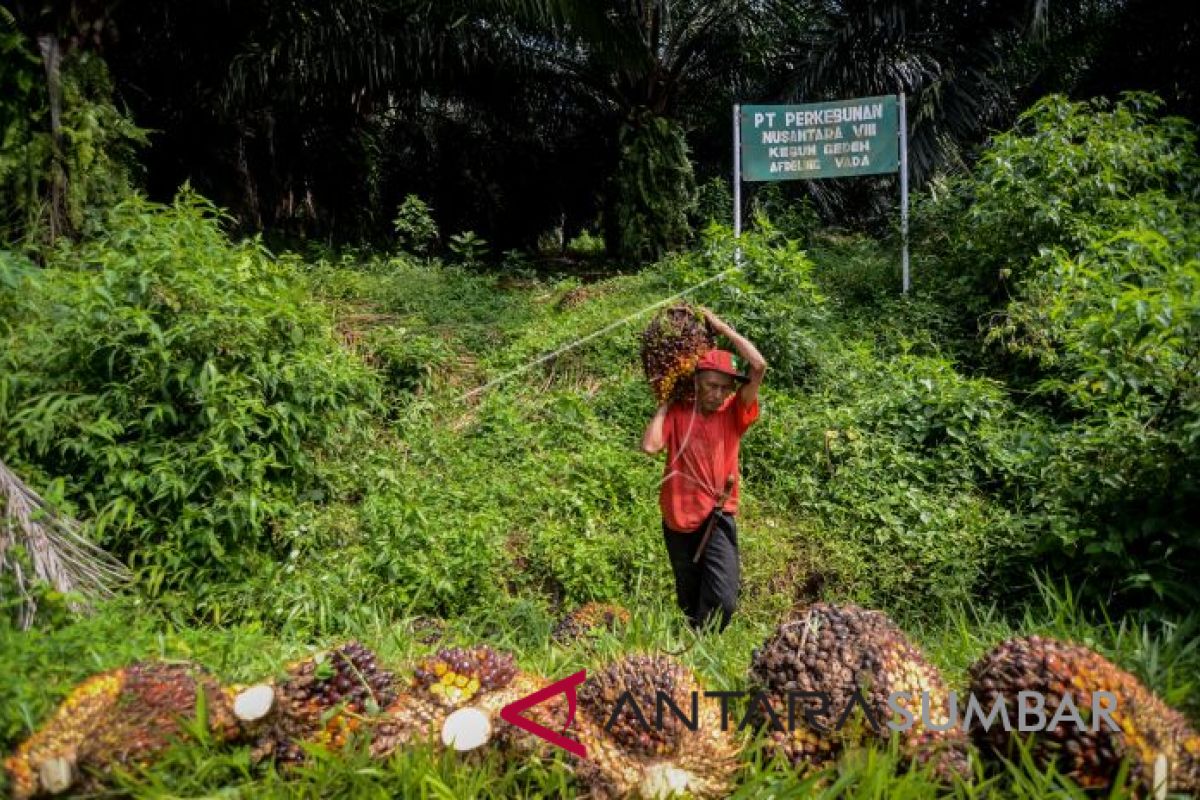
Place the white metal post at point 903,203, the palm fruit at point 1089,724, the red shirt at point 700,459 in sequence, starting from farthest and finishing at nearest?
the white metal post at point 903,203
the red shirt at point 700,459
the palm fruit at point 1089,724

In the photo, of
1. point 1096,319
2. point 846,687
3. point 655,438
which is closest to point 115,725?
point 846,687

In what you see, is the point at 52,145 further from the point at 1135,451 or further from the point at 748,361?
the point at 1135,451

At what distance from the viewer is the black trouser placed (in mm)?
3477

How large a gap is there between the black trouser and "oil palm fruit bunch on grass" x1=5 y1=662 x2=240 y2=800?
6.01 ft

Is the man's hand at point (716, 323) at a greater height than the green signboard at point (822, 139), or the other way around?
the green signboard at point (822, 139)

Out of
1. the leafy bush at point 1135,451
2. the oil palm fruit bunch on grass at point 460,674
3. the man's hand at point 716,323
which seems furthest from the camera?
the man's hand at point 716,323

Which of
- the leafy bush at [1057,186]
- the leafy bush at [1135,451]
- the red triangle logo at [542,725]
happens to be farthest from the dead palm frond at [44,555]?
the leafy bush at [1057,186]

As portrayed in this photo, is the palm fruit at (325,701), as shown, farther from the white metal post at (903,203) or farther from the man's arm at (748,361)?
the white metal post at (903,203)

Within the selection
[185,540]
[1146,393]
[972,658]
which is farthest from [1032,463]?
[185,540]

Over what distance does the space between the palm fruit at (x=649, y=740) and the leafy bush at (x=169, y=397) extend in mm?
2255

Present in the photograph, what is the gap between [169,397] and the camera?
411cm

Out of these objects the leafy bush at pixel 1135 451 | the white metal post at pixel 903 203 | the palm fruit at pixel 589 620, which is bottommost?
the palm fruit at pixel 589 620

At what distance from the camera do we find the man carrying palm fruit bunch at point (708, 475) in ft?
11.3

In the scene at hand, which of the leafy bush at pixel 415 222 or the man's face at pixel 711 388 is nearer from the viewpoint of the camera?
the man's face at pixel 711 388
